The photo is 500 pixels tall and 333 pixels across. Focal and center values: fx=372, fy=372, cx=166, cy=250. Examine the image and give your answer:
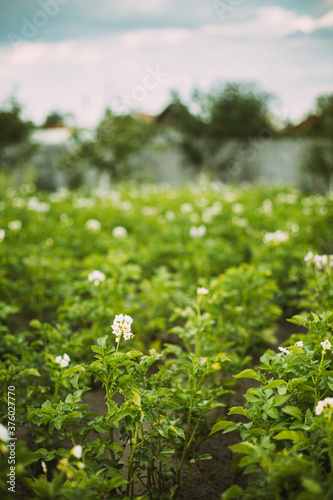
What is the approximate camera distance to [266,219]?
15.4 ft

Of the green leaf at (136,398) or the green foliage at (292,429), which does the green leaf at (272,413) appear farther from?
the green leaf at (136,398)

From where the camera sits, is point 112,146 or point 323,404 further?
point 112,146

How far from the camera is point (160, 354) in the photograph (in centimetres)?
150

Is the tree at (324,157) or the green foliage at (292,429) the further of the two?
the tree at (324,157)

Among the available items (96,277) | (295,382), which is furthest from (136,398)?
(96,277)

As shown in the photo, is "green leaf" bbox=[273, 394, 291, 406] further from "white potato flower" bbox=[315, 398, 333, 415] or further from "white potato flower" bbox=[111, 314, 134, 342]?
"white potato flower" bbox=[111, 314, 134, 342]

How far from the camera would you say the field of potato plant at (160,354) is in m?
1.26

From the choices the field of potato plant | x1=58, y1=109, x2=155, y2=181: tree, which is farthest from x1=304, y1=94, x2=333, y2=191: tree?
the field of potato plant

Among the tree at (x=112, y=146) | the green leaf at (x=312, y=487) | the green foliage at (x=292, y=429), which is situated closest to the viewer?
the green leaf at (x=312, y=487)

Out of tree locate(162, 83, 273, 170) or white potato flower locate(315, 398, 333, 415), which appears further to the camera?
tree locate(162, 83, 273, 170)

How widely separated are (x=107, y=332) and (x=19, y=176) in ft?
45.6

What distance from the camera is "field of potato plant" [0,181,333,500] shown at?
1263mm

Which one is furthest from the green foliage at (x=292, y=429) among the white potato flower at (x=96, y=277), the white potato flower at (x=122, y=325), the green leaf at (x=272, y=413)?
the white potato flower at (x=96, y=277)

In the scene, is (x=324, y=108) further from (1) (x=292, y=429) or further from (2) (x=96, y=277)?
(1) (x=292, y=429)
